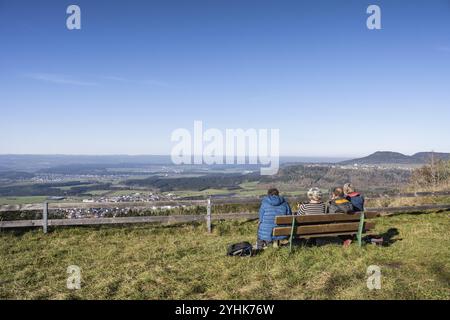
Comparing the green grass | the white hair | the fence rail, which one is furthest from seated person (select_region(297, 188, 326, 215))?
the fence rail

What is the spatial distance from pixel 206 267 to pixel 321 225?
8.28 ft

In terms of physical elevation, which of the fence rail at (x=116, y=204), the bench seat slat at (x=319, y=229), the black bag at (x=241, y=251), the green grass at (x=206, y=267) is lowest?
the green grass at (x=206, y=267)

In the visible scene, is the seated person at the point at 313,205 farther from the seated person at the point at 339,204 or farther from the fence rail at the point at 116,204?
the fence rail at the point at 116,204

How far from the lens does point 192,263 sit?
7.06 meters

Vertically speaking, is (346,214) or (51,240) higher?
(346,214)

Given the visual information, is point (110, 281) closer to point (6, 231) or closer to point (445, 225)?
point (6, 231)

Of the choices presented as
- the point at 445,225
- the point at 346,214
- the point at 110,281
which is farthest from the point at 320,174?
the point at 110,281

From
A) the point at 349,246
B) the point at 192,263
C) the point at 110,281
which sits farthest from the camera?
the point at 349,246

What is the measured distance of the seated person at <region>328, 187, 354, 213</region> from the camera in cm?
806

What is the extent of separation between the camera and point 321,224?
778 centimetres

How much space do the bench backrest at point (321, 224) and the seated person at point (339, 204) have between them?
19 centimetres

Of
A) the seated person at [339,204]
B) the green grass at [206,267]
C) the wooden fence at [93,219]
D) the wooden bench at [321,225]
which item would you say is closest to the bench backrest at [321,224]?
the wooden bench at [321,225]

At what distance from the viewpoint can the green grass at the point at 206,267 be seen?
17.6 feet

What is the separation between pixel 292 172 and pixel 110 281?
2508cm
